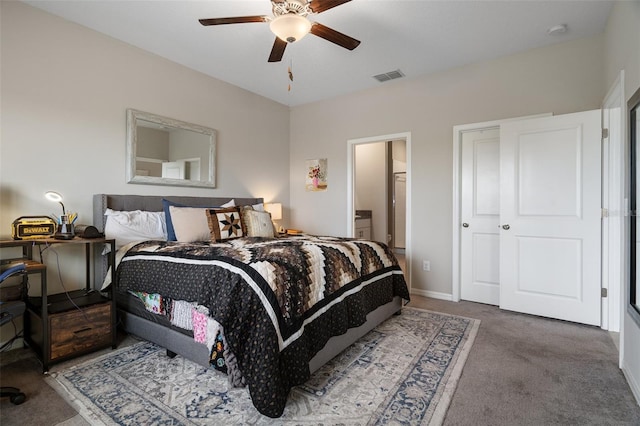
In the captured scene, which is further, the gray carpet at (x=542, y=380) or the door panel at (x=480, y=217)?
the door panel at (x=480, y=217)

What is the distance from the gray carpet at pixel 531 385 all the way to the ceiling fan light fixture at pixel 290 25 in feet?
7.91

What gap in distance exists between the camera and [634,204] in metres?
1.96

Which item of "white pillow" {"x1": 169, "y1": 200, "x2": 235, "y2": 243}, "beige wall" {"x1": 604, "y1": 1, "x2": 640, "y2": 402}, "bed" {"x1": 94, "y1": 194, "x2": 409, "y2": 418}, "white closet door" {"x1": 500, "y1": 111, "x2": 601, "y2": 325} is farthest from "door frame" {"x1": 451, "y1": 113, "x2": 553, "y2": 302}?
"white pillow" {"x1": 169, "y1": 200, "x2": 235, "y2": 243}

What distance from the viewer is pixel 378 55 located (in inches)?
133

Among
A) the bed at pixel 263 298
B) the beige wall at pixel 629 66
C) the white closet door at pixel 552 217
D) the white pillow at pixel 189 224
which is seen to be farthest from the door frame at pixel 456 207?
the white pillow at pixel 189 224

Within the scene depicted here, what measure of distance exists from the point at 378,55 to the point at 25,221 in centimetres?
342

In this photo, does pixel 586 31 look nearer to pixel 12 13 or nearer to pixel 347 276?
pixel 347 276

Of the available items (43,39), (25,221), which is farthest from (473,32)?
(25,221)

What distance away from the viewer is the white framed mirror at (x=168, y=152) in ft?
10.4

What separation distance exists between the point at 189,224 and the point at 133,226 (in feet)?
1.57

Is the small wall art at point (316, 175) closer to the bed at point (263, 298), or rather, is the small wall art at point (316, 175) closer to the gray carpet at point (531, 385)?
the bed at point (263, 298)

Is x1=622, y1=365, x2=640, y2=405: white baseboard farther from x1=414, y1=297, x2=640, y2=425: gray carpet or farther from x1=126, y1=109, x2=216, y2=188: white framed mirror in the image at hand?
x1=126, y1=109, x2=216, y2=188: white framed mirror

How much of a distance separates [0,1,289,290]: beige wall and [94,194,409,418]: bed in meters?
0.33

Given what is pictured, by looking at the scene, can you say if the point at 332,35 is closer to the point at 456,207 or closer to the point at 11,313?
the point at 456,207
